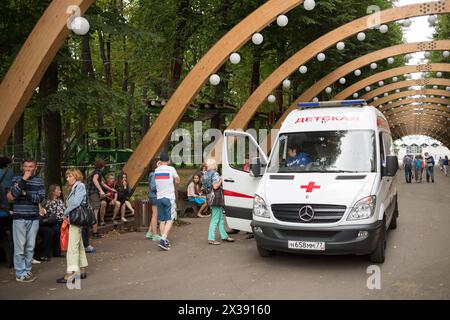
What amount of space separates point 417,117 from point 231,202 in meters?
49.6

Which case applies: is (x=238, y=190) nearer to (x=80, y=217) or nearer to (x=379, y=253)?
(x=379, y=253)

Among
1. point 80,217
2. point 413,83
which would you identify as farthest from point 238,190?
point 413,83

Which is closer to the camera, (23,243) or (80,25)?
(23,243)

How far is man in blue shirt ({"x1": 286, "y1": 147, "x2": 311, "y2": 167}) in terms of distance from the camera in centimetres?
806

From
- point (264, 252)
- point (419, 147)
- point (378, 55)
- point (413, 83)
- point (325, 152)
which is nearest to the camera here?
point (264, 252)

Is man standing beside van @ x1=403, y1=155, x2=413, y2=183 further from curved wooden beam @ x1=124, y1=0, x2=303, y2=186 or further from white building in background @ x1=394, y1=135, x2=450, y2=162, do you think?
white building in background @ x1=394, y1=135, x2=450, y2=162

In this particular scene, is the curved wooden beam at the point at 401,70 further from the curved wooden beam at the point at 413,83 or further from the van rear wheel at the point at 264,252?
the van rear wheel at the point at 264,252

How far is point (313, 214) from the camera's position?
6875mm

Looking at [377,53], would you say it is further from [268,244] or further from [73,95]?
[268,244]

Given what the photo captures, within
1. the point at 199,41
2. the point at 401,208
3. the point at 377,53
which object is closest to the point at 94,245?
the point at 401,208

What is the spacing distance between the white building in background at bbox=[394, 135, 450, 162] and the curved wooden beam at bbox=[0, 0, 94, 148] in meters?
83.4

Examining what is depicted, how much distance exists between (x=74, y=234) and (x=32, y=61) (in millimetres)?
3579

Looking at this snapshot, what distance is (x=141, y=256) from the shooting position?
325 inches

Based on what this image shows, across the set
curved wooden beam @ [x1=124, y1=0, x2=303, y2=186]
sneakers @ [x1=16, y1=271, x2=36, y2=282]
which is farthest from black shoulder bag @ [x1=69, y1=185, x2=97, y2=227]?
curved wooden beam @ [x1=124, y1=0, x2=303, y2=186]
